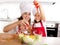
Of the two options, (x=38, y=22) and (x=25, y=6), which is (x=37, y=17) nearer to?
(x=38, y=22)

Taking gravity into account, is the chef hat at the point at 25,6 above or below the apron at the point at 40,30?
above

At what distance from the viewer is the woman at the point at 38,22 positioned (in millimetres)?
1353

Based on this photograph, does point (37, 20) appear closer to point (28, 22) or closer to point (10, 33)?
point (28, 22)

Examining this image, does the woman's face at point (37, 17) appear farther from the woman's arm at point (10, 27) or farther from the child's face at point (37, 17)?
the woman's arm at point (10, 27)

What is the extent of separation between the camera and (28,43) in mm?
1095

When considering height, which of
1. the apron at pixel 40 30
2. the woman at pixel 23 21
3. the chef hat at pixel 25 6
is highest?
the chef hat at pixel 25 6

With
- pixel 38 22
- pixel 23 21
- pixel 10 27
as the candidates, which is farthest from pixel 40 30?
pixel 10 27

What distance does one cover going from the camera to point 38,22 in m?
1.37

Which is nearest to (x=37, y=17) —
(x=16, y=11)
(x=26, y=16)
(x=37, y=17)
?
(x=37, y=17)

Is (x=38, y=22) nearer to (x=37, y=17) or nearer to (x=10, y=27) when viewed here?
(x=37, y=17)

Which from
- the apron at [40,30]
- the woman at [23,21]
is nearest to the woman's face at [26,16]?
the woman at [23,21]

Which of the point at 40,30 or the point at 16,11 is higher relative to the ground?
the point at 16,11

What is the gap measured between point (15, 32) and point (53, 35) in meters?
0.36

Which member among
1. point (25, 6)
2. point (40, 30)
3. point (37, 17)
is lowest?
point (40, 30)
